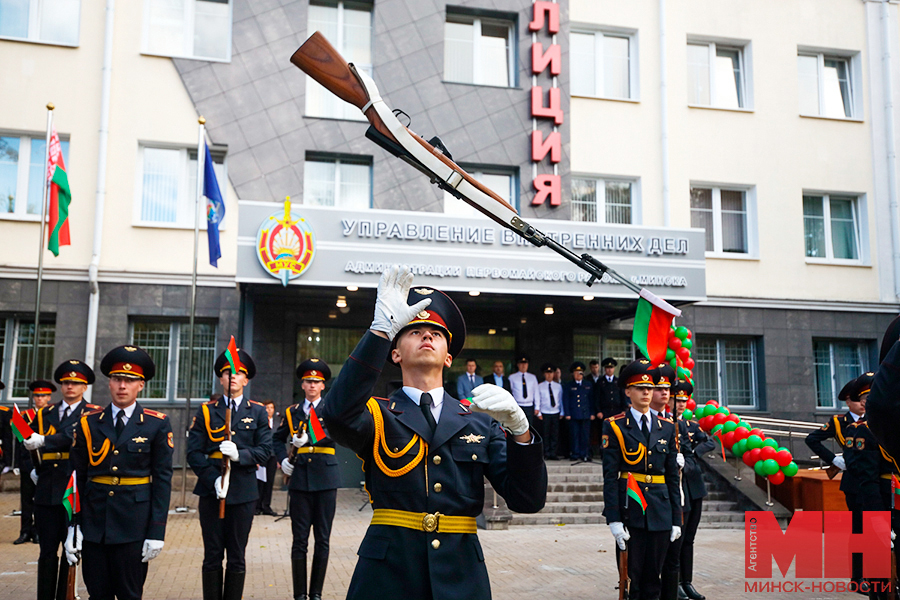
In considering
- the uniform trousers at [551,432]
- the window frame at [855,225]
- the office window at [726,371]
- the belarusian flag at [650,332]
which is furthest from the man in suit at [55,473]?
the window frame at [855,225]

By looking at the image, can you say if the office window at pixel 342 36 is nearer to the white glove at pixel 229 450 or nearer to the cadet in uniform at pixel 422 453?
the white glove at pixel 229 450

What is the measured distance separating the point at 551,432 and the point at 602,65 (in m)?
8.71

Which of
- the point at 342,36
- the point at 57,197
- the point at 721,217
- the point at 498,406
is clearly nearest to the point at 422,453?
the point at 498,406

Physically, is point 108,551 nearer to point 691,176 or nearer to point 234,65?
point 234,65

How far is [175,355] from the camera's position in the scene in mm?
15172

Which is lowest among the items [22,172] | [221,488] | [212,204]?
[221,488]

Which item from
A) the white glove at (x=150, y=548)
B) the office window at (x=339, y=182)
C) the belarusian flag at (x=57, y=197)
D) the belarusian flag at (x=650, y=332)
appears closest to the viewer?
the white glove at (x=150, y=548)

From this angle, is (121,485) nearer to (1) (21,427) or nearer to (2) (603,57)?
(1) (21,427)

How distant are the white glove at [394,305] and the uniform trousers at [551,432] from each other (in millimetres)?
12863

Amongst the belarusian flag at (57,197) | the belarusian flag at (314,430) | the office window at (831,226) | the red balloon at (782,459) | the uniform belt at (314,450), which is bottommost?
the red balloon at (782,459)

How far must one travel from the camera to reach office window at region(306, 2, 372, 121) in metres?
16.2

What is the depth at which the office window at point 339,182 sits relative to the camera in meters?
16.0

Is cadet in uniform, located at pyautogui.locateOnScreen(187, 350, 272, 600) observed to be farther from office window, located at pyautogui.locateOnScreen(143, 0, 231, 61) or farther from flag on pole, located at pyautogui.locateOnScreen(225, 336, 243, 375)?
office window, located at pyautogui.locateOnScreen(143, 0, 231, 61)

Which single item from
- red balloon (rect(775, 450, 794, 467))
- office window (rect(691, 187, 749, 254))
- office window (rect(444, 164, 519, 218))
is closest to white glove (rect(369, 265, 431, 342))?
red balloon (rect(775, 450, 794, 467))
